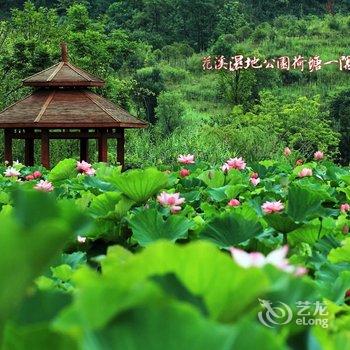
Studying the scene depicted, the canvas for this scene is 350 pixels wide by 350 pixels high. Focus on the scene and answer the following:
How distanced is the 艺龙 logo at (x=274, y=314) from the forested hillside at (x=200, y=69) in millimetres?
10355

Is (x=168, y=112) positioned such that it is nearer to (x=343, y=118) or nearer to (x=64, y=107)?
(x=343, y=118)

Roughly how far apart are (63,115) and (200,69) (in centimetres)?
2540

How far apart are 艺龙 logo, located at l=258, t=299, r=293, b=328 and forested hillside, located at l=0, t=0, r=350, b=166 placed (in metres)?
10.4

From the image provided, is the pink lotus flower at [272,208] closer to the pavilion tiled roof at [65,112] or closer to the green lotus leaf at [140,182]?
the green lotus leaf at [140,182]

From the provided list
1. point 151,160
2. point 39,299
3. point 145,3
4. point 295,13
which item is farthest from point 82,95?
point 295,13

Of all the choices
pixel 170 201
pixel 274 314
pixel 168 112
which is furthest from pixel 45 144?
pixel 168 112

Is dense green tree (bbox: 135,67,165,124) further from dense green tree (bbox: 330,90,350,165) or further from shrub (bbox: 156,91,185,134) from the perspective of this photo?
dense green tree (bbox: 330,90,350,165)

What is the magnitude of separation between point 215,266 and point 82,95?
1054cm

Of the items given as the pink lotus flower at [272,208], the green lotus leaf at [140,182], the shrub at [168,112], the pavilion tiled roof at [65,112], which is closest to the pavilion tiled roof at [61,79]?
the pavilion tiled roof at [65,112]

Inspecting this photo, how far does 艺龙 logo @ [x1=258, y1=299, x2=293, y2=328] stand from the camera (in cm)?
48

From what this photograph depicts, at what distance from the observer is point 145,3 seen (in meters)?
39.4

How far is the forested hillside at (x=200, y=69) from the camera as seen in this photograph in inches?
585

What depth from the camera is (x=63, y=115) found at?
10.3 meters

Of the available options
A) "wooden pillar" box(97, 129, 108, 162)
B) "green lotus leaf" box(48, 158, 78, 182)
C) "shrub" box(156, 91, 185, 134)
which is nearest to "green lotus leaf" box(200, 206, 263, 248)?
"green lotus leaf" box(48, 158, 78, 182)
